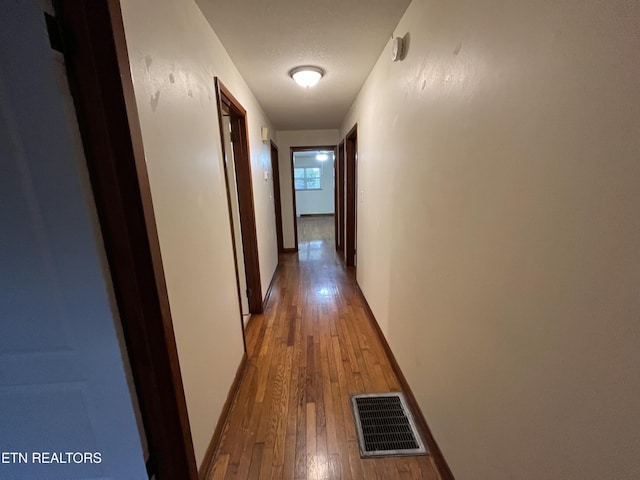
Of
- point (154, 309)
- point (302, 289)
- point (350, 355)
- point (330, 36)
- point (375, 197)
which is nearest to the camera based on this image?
point (154, 309)

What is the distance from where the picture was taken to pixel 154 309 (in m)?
0.93

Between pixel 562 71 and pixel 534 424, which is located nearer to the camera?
pixel 562 71

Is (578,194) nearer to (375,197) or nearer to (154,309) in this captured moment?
(154,309)

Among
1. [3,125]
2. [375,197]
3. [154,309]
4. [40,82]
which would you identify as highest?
[40,82]

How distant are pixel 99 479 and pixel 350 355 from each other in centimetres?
156

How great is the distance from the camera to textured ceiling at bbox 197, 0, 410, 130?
1.44m

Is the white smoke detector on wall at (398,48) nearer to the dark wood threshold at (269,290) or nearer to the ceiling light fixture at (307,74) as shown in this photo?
the ceiling light fixture at (307,74)

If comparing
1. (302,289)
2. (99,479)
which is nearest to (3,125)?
(99,479)

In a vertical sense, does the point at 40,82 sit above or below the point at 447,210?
above

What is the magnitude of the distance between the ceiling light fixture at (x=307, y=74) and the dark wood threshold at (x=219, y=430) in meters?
2.35

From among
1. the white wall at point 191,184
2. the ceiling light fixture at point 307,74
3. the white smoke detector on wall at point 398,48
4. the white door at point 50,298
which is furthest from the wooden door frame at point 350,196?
the white door at point 50,298

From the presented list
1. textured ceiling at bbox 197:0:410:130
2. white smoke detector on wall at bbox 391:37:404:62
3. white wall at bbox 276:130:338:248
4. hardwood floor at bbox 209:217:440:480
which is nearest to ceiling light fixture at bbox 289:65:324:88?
textured ceiling at bbox 197:0:410:130

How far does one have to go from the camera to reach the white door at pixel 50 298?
2.42ft

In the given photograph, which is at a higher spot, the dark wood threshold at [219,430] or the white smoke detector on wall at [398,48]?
the white smoke detector on wall at [398,48]
